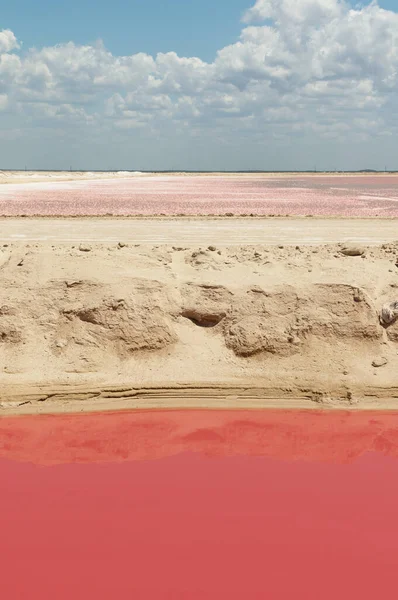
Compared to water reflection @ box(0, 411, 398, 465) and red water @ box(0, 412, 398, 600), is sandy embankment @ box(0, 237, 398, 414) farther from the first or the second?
red water @ box(0, 412, 398, 600)

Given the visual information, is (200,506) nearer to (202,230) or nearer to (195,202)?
(202,230)

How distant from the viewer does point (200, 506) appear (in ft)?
17.2

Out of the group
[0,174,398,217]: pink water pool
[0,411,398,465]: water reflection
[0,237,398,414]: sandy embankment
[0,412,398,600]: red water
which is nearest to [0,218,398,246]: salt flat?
[0,174,398,217]: pink water pool

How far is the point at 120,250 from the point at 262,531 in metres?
6.18

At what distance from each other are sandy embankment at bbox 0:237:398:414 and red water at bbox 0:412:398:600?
16.3 inches

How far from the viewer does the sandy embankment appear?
7602 millimetres

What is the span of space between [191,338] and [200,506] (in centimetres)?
338

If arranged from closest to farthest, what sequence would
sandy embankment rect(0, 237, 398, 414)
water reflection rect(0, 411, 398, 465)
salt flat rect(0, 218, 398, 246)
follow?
water reflection rect(0, 411, 398, 465) < sandy embankment rect(0, 237, 398, 414) < salt flat rect(0, 218, 398, 246)

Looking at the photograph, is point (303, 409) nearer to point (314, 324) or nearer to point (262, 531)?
point (314, 324)

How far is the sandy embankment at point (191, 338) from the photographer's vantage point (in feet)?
24.9

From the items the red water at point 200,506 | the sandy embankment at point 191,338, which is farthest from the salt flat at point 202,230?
the red water at point 200,506

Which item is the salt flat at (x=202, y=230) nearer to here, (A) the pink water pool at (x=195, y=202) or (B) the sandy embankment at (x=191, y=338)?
(A) the pink water pool at (x=195, y=202)

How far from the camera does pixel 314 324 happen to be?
27.0ft

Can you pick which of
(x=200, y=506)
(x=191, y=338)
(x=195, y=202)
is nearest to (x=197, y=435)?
(x=200, y=506)
